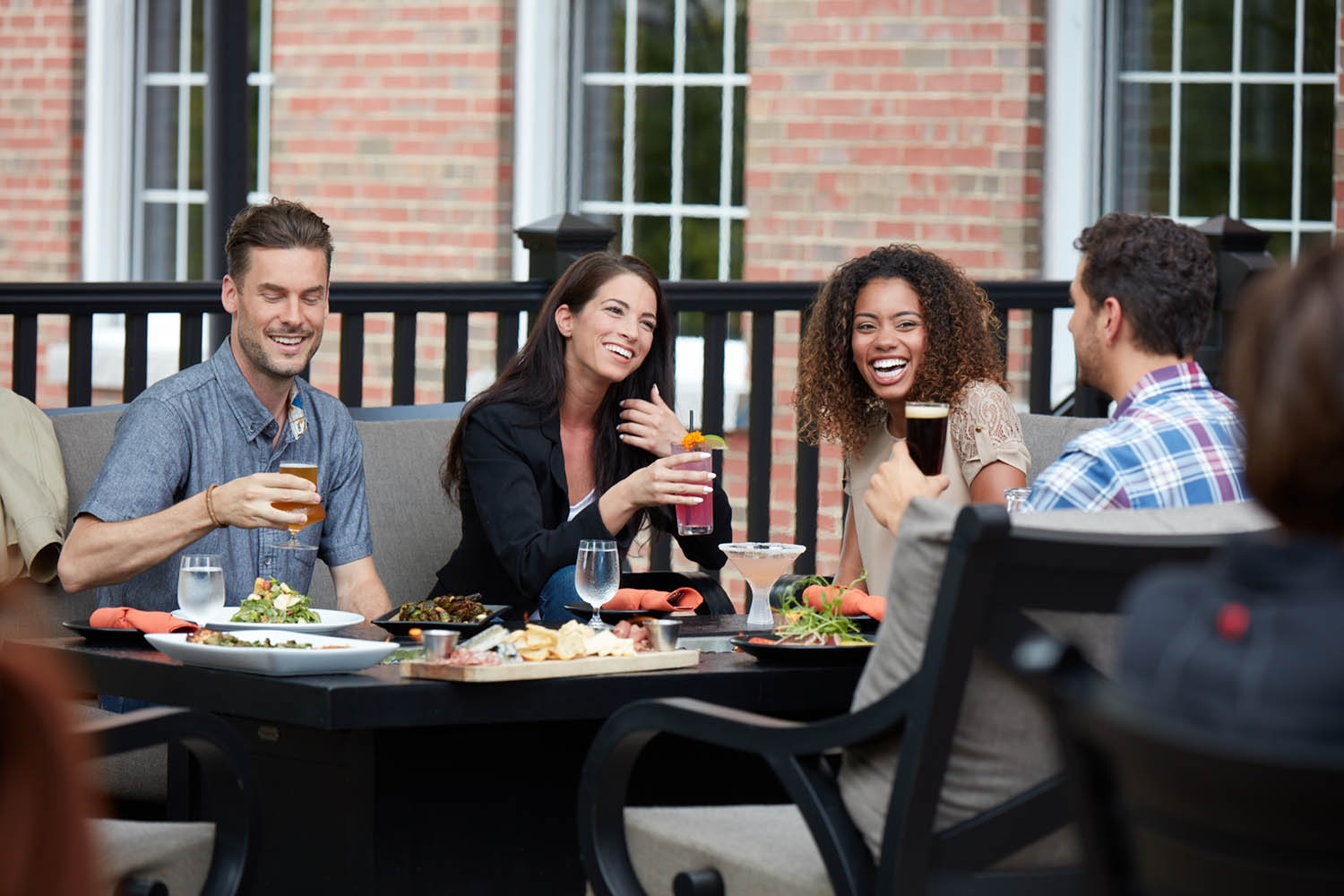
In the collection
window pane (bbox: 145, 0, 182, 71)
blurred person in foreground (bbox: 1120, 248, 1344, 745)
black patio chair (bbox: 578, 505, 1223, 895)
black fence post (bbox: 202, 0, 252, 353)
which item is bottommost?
black patio chair (bbox: 578, 505, 1223, 895)

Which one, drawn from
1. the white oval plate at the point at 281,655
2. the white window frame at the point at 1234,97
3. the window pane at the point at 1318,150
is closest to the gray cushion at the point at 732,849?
the white oval plate at the point at 281,655

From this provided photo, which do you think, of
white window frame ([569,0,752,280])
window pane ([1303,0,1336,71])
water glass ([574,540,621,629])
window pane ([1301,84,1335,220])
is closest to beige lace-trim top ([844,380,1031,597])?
water glass ([574,540,621,629])

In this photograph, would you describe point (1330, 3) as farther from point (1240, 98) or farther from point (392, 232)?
point (392, 232)

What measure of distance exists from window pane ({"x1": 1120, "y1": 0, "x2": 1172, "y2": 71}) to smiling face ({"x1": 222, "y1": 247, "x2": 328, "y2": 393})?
10.6ft

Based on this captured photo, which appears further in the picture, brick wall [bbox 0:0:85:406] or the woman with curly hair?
brick wall [bbox 0:0:85:406]

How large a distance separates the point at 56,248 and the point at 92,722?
564 centimetres

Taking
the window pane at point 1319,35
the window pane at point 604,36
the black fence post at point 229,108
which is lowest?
the black fence post at point 229,108

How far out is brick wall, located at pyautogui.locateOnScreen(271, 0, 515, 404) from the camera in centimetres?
662

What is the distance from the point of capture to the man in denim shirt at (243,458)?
331cm

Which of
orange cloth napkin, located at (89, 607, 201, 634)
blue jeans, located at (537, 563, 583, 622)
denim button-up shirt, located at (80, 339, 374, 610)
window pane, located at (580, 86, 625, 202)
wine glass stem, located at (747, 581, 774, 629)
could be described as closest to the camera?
orange cloth napkin, located at (89, 607, 201, 634)

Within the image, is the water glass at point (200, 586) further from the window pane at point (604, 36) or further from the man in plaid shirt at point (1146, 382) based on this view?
the window pane at point (604, 36)

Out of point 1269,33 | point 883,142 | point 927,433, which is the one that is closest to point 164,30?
point 883,142

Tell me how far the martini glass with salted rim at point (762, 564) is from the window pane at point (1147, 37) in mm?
3416

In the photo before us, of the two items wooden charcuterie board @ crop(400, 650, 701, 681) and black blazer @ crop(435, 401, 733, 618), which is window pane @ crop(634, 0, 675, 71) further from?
wooden charcuterie board @ crop(400, 650, 701, 681)
